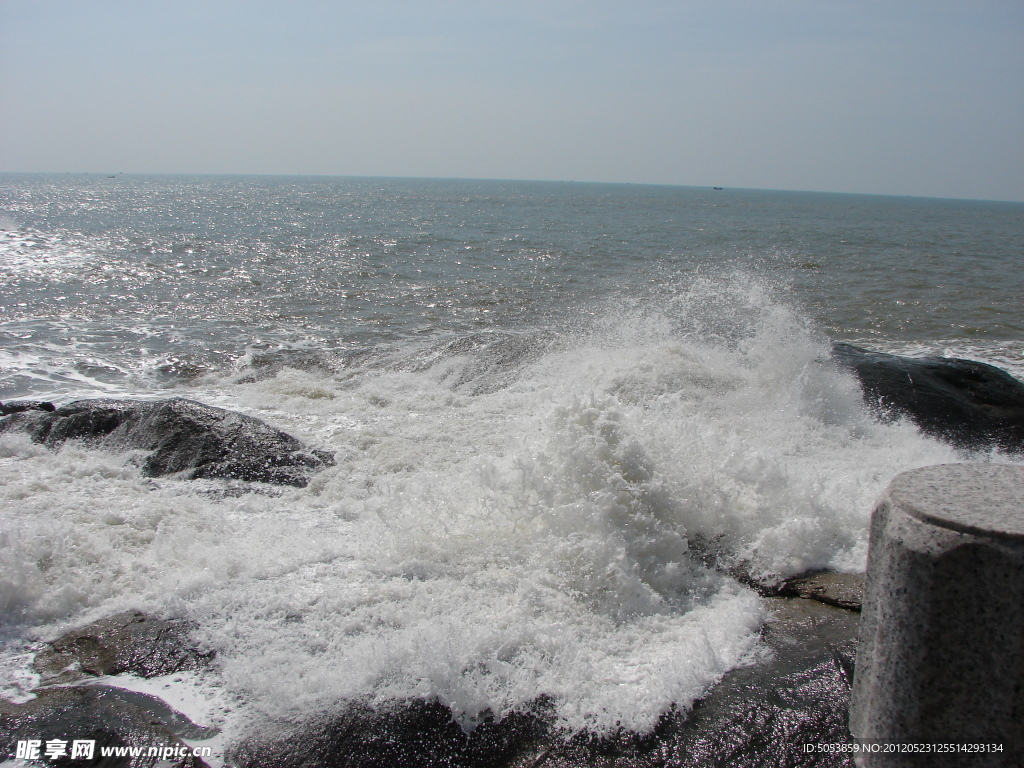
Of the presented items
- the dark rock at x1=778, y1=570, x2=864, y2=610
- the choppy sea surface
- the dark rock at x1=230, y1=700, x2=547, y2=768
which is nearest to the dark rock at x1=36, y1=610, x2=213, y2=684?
the choppy sea surface

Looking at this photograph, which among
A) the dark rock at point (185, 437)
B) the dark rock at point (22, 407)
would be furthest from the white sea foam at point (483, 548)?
the dark rock at point (22, 407)

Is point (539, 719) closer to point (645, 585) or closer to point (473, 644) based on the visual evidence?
point (473, 644)

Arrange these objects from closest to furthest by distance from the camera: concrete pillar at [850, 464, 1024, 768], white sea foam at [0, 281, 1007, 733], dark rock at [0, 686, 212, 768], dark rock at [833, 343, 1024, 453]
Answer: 1. concrete pillar at [850, 464, 1024, 768]
2. dark rock at [0, 686, 212, 768]
3. white sea foam at [0, 281, 1007, 733]
4. dark rock at [833, 343, 1024, 453]

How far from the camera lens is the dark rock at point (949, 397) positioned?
7543mm

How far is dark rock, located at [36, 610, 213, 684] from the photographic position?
136 inches

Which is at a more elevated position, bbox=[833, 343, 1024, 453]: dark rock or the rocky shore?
bbox=[833, 343, 1024, 453]: dark rock

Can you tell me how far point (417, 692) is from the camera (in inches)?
128

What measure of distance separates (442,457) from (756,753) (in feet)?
14.7

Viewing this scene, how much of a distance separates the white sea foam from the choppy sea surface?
0.02 meters

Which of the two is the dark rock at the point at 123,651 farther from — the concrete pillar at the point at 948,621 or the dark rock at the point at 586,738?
the concrete pillar at the point at 948,621

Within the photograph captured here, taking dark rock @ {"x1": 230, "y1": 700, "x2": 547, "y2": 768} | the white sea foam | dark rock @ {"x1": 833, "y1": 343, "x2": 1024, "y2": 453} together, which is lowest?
dark rock @ {"x1": 230, "y1": 700, "x2": 547, "y2": 768}

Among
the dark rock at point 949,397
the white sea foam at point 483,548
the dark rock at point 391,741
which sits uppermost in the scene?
the dark rock at point 949,397

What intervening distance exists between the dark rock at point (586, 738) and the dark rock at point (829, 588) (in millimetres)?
883

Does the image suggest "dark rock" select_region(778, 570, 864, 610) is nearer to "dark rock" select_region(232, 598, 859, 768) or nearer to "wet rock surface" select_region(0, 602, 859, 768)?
"wet rock surface" select_region(0, 602, 859, 768)
